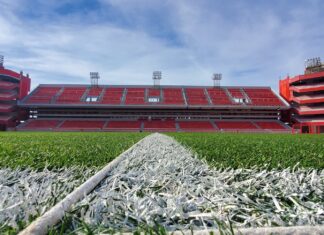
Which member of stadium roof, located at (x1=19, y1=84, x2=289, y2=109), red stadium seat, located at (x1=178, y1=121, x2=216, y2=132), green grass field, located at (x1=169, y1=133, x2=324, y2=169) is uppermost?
stadium roof, located at (x1=19, y1=84, x2=289, y2=109)

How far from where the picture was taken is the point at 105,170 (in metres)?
2.01

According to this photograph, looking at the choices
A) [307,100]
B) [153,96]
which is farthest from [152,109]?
[307,100]

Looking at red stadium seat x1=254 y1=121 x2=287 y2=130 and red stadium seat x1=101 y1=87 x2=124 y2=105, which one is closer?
red stadium seat x1=254 y1=121 x2=287 y2=130

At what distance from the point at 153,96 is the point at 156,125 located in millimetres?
6687

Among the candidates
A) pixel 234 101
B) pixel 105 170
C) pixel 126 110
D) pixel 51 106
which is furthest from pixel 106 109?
pixel 105 170

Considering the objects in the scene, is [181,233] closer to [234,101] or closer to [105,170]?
[105,170]

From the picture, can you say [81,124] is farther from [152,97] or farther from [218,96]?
[218,96]

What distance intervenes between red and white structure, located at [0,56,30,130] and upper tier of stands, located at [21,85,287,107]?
1.55m

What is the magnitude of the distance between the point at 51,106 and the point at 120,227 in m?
41.0

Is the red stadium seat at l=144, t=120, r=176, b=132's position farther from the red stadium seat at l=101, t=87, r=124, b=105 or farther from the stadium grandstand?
the red stadium seat at l=101, t=87, r=124, b=105

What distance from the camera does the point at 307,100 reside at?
37.3 m

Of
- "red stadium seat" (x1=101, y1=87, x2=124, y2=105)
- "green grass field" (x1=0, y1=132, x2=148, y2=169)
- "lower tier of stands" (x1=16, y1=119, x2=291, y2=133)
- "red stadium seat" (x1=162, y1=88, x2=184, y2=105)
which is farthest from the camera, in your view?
"red stadium seat" (x1=162, y1=88, x2=184, y2=105)

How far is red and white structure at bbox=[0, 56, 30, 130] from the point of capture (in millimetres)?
36719

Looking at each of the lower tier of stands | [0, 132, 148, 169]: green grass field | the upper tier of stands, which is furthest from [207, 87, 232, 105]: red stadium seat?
[0, 132, 148, 169]: green grass field
